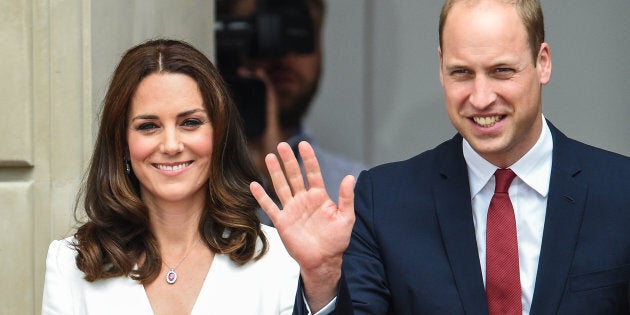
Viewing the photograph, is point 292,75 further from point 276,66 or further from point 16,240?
point 16,240

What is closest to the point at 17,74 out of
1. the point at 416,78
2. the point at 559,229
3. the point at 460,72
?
the point at 416,78

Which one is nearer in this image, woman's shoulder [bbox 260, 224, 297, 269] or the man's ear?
the man's ear

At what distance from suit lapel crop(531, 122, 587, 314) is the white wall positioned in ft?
5.76

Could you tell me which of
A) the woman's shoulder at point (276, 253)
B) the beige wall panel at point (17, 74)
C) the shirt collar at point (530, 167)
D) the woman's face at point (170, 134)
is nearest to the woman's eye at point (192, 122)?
the woman's face at point (170, 134)

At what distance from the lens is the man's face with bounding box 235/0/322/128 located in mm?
4902

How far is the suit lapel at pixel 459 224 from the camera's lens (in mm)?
3115

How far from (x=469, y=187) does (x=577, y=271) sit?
0.37 m

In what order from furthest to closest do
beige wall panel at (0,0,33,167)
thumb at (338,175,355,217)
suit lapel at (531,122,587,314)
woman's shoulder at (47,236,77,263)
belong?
1. beige wall panel at (0,0,33,167)
2. woman's shoulder at (47,236,77,263)
3. suit lapel at (531,122,587,314)
4. thumb at (338,175,355,217)

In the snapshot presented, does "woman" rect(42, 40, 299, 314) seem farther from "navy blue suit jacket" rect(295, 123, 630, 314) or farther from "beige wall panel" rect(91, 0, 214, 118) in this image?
"beige wall panel" rect(91, 0, 214, 118)

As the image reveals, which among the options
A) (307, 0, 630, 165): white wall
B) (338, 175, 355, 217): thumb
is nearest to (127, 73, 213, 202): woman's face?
(338, 175, 355, 217): thumb

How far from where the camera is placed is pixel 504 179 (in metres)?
3.17

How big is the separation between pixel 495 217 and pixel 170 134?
0.89 metres

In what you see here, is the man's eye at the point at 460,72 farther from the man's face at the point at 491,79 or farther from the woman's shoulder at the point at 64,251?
the woman's shoulder at the point at 64,251

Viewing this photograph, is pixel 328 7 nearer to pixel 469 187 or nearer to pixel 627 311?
pixel 469 187
